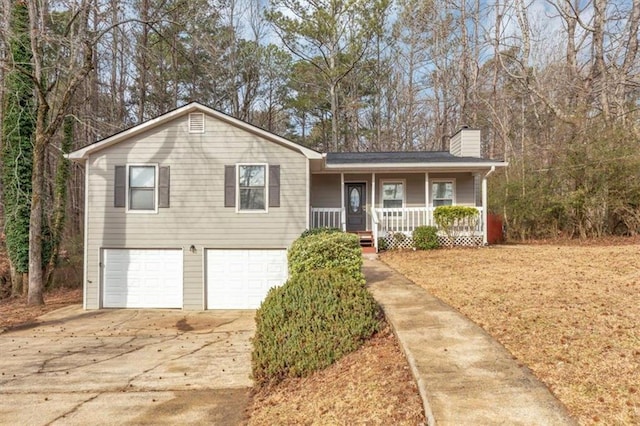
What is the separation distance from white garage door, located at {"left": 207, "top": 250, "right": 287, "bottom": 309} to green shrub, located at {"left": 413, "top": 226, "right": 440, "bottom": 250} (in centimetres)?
470

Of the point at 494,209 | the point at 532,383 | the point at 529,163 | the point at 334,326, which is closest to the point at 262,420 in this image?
the point at 334,326

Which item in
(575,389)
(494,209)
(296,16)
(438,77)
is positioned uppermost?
(296,16)

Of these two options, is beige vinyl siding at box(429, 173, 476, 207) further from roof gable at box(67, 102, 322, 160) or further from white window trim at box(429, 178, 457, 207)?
roof gable at box(67, 102, 322, 160)

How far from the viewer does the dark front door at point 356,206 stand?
14.2m

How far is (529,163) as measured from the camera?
53.8ft

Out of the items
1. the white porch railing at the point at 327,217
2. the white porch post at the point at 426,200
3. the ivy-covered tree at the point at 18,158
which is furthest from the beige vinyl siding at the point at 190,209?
the white porch post at the point at 426,200

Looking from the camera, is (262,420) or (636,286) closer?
(262,420)

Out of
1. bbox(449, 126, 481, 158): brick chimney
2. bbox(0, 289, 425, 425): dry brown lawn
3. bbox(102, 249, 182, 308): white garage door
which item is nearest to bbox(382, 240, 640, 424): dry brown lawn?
bbox(0, 289, 425, 425): dry brown lawn

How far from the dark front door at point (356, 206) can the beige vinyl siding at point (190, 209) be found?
4142mm

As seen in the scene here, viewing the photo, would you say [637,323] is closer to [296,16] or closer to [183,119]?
[183,119]

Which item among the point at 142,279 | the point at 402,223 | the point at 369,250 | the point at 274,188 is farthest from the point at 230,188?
the point at 402,223

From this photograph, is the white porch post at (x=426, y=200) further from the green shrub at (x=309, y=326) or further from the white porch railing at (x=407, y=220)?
the green shrub at (x=309, y=326)

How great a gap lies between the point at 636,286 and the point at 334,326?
210 inches

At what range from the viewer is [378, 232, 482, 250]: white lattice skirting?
12.9 m
